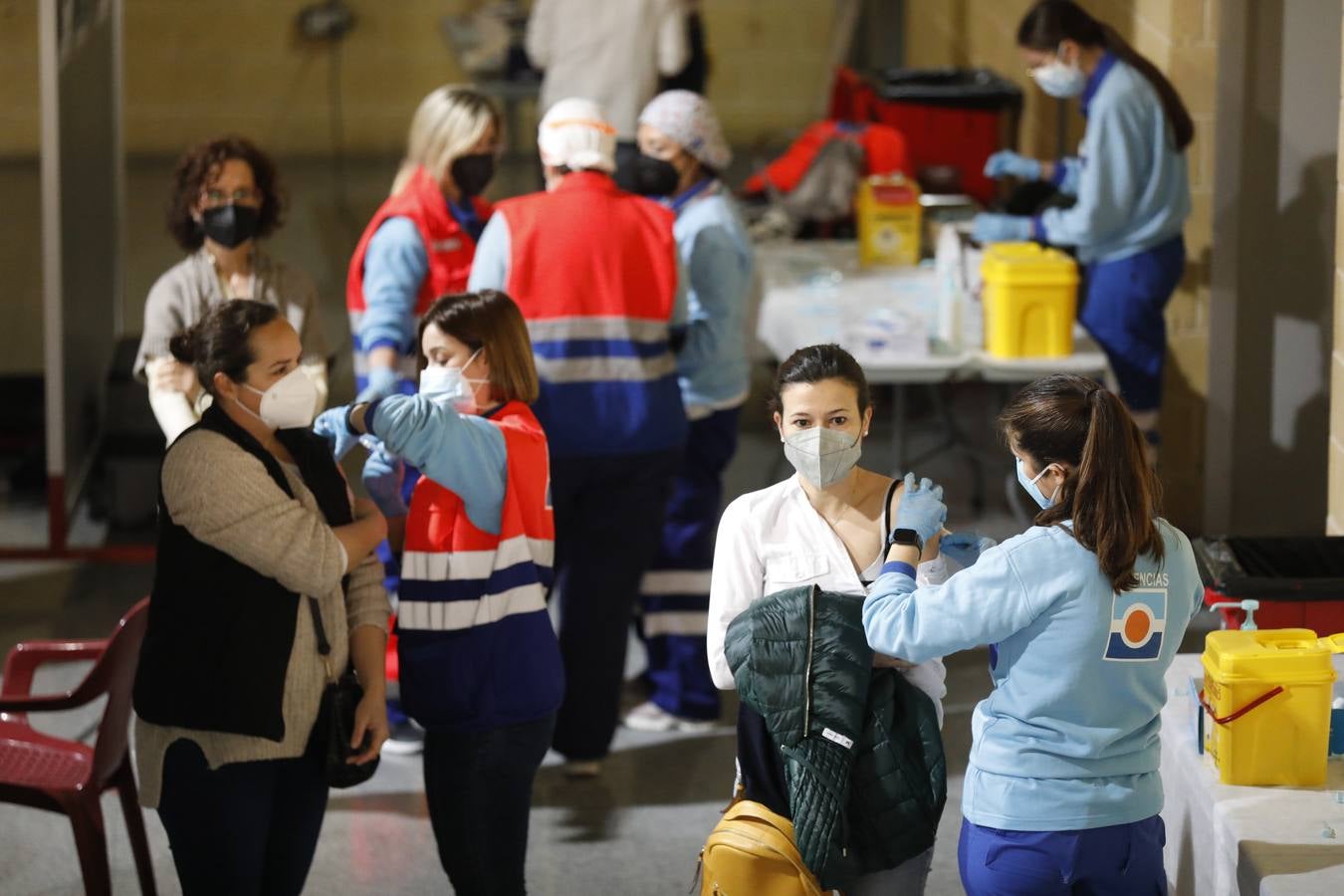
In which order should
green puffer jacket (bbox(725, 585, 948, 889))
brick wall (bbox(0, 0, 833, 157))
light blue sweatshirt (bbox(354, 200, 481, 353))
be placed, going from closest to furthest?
green puffer jacket (bbox(725, 585, 948, 889)), light blue sweatshirt (bbox(354, 200, 481, 353)), brick wall (bbox(0, 0, 833, 157))

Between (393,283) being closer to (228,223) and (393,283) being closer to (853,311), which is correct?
→ (228,223)

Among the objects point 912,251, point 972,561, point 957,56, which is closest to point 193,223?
point 972,561

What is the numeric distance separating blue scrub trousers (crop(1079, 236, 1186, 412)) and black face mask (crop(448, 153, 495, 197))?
2169 millimetres

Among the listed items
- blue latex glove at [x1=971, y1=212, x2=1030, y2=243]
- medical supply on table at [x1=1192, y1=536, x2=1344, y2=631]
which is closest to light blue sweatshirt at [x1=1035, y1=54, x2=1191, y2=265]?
blue latex glove at [x1=971, y1=212, x2=1030, y2=243]

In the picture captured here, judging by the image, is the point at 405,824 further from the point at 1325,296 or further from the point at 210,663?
the point at 1325,296

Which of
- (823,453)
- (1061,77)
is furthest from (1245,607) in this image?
(1061,77)

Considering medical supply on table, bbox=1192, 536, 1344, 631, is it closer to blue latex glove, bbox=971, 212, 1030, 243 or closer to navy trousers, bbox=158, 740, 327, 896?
navy trousers, bbox=158, 740, 327, 896

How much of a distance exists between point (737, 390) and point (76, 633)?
2.30 meters

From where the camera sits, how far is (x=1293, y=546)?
3857 mm

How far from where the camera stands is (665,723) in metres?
5.04

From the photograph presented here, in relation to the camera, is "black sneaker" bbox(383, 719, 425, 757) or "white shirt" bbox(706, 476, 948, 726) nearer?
"white shirt" bbox(706, 476, 948, 726)

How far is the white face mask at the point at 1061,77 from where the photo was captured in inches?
226

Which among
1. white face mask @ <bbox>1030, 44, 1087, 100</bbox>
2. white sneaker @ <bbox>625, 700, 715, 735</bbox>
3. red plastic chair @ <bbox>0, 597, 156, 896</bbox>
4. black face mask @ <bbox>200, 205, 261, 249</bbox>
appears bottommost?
white sneaker @ <bbox>625, 700, 715, 735</bbox>

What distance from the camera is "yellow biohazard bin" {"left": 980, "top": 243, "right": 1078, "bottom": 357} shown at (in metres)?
5.54
